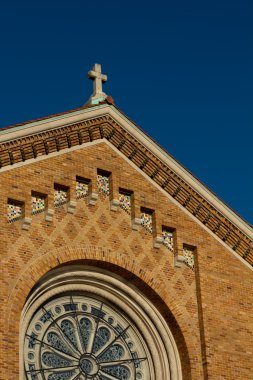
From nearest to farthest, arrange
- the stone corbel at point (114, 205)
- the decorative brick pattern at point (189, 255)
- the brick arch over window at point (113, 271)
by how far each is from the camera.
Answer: the brick arch over window at point (113, 271)
the stone corbel at point (114, 205)
the decorative brick pattern at point (189, 255)

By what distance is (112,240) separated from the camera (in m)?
25.7

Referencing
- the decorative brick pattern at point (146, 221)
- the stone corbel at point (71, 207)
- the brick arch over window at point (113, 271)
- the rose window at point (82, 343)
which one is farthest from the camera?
the decorative brick pattern at point (146, 221)

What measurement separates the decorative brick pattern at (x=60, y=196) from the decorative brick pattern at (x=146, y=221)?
6.56ft

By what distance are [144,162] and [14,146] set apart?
11.6 feet

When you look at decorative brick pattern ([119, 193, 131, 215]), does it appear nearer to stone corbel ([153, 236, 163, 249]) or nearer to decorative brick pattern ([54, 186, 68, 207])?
stone corbel ([153, 236, 163, 249])

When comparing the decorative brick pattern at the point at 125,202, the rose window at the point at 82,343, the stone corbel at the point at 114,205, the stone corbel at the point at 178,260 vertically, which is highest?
the decorative brick pattern at the point at 125,202

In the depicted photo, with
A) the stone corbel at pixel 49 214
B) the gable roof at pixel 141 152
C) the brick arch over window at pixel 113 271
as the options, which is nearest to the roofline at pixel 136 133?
the gable roof at pixel 141 152

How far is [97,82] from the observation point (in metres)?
28.5

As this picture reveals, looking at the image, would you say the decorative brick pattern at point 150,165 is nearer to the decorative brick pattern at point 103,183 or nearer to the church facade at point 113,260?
the church facade at point 113,260

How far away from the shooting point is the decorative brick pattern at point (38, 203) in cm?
2502

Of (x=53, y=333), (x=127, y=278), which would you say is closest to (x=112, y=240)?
(x=127, y=278)

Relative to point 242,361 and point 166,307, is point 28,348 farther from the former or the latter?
point 242,361

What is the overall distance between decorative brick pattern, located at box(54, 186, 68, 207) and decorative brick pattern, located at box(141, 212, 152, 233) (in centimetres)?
200

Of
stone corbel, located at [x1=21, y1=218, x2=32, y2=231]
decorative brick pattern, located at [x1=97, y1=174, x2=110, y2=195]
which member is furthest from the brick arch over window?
decorative brick pattern, located at [x1=97, y1=174, x2=110, y2=195]
